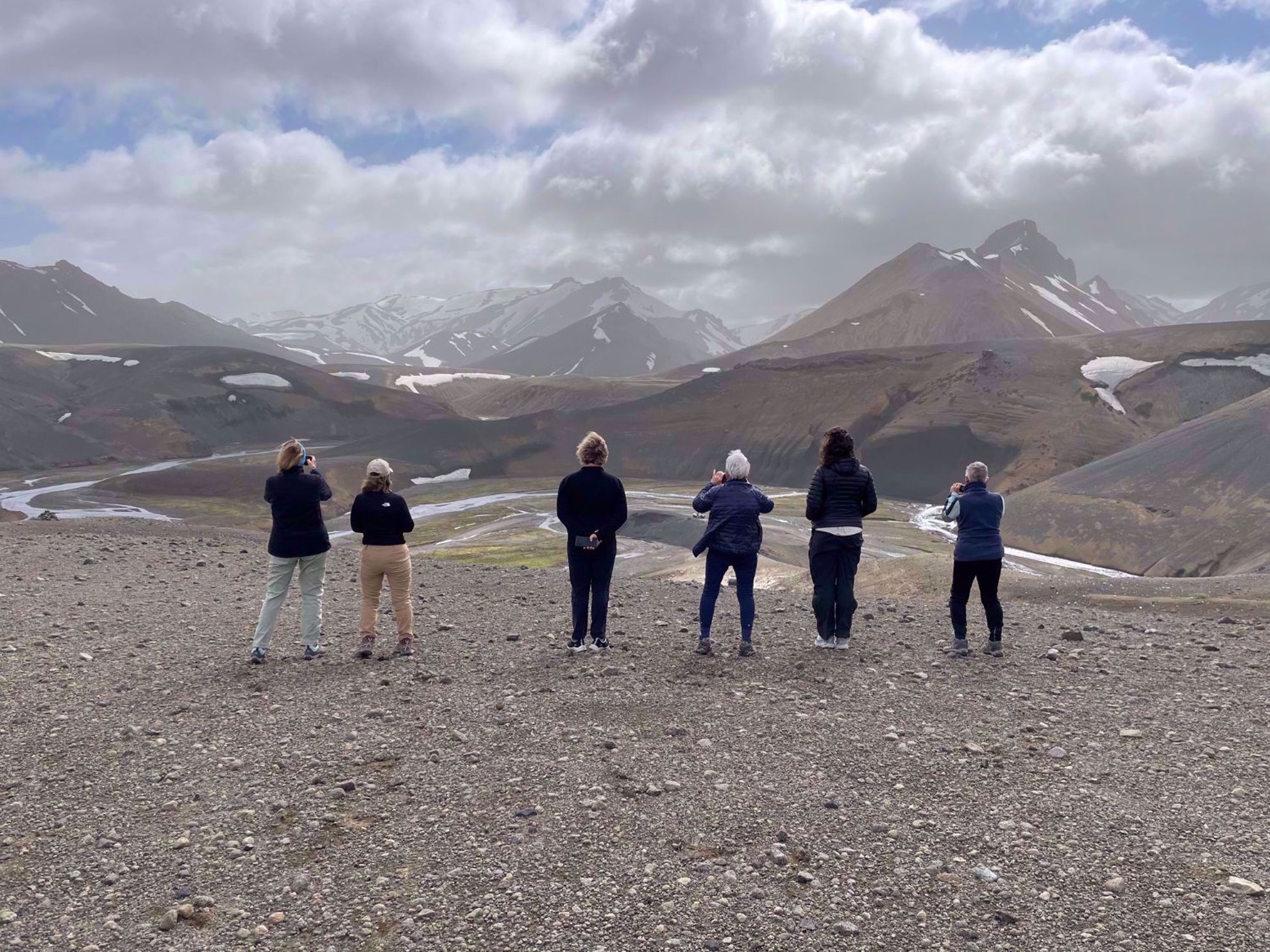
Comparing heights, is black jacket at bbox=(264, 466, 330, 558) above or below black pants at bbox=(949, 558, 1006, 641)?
above

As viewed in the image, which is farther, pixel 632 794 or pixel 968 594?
pixel 968 594

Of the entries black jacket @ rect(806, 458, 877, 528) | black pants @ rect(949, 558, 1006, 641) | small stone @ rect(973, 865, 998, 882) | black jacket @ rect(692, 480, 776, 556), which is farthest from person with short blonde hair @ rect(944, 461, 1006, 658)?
small stone @ rect(973, 865, 998, 882)

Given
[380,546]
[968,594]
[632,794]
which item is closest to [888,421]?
[968,594]

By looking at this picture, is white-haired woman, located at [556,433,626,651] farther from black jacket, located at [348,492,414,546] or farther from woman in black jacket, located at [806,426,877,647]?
woman in black jacket, located at [806,426,877,647]

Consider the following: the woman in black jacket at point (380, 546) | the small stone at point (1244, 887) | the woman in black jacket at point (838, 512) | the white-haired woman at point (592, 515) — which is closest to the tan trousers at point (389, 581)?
the woman in black jacket at point (380, 546)

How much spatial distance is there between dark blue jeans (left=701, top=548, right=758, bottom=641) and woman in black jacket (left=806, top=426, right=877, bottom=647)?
2.63 ft

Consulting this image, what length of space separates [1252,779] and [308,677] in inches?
360

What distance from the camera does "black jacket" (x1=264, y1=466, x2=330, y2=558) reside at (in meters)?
10.3

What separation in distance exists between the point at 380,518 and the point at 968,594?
730 centimetres

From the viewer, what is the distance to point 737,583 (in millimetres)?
10734

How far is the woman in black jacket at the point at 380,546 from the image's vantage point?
1019 centimetres

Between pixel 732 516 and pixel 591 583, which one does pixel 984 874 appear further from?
pixel 591 583

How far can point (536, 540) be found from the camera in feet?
175

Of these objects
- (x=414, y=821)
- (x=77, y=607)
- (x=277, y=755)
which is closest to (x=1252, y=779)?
(x=414, y=821)
